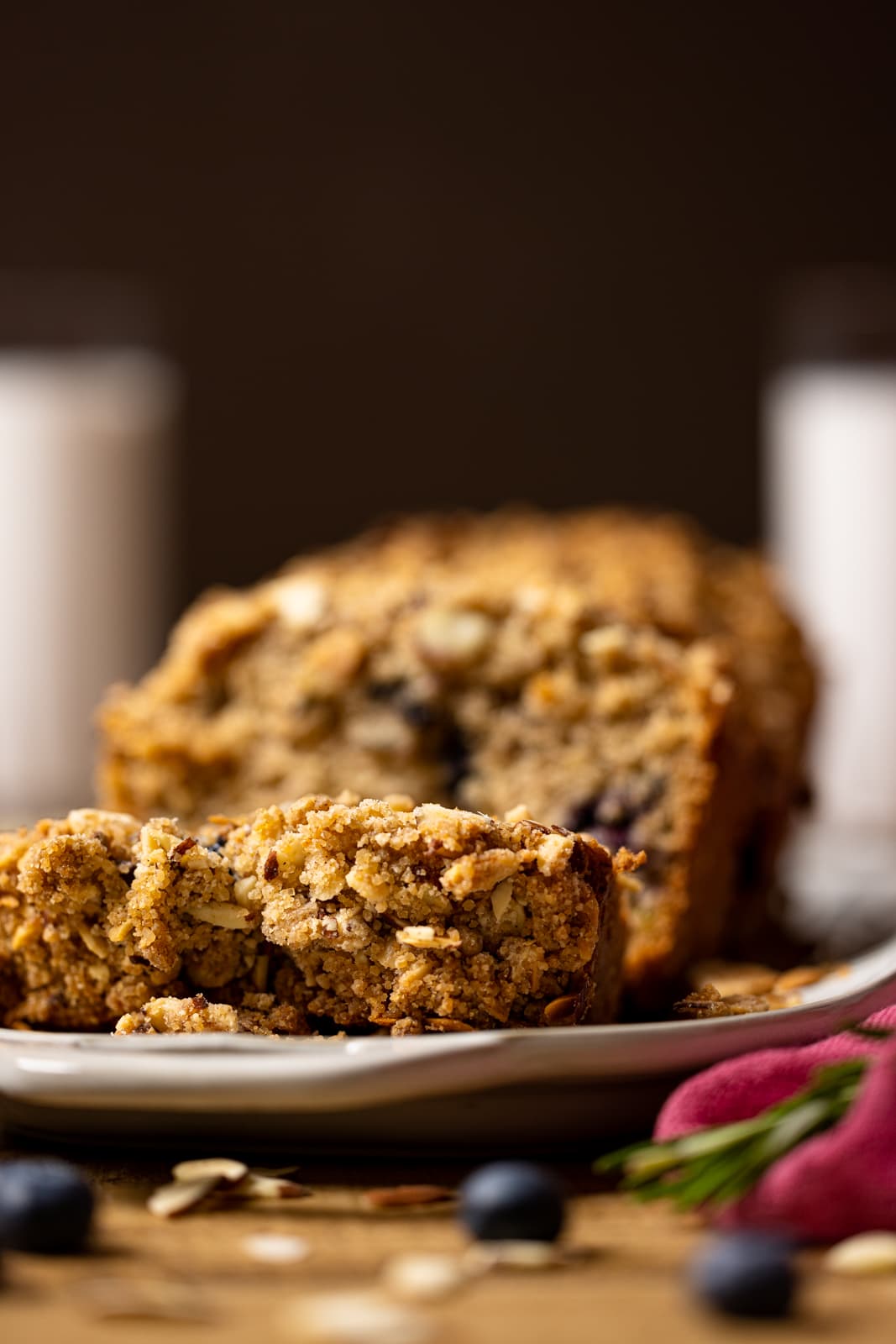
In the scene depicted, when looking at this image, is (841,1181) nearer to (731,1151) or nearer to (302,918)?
(731,1151)

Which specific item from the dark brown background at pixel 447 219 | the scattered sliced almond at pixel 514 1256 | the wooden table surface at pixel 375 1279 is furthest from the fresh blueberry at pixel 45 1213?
the dark brown background at pixel 447 219

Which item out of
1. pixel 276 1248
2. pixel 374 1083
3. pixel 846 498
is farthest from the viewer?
pixel 846 498

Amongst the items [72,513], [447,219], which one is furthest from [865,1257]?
[447,219]

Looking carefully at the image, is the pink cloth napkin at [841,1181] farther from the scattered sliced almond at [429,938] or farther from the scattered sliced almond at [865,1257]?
the scattered sliced almond at [429,938]

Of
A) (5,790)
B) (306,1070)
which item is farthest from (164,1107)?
(5,790)

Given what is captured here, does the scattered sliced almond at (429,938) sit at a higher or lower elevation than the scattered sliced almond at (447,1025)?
higher

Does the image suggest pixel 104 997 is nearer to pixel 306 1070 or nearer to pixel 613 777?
pixel 306 1070

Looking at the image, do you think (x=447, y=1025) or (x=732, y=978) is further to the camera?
(x=732, y=978)
